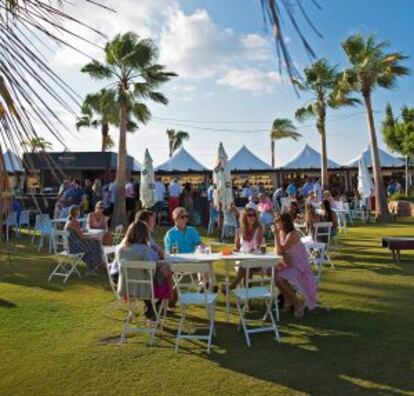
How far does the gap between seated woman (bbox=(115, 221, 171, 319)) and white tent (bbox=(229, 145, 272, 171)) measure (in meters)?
22.6

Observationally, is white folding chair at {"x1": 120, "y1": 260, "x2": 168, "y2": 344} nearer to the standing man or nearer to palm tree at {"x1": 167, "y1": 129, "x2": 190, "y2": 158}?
the standing man

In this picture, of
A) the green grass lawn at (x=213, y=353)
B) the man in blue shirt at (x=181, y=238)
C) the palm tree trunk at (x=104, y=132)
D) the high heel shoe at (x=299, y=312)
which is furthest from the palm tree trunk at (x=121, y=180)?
the palm tree trunk at (x=104, y=132)

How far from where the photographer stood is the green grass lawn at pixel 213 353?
156 inches

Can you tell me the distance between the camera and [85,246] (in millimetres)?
8602

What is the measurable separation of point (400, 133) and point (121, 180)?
63.9ft

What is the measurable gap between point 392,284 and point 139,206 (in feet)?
43.5

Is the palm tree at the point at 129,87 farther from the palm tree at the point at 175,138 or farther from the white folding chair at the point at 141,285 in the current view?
the palm tree at the point at 175,138

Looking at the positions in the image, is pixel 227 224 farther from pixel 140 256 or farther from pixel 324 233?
pixel 140 256

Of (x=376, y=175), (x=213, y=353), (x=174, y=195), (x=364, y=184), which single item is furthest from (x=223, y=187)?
(x=376, y=175)

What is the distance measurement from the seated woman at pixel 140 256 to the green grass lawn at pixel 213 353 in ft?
1.39

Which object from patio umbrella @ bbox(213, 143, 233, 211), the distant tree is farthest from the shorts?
the distant tree

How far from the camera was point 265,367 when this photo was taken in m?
4.31

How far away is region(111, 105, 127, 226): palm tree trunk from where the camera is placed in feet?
60.7

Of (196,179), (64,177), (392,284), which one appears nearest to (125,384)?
(64,177)
